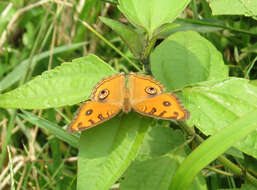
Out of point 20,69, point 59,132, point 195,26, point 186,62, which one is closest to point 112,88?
point 186,62

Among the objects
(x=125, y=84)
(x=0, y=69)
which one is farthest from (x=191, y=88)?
(x=0, y=69)

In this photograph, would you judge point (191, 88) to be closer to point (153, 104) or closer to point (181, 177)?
point (153, 104)

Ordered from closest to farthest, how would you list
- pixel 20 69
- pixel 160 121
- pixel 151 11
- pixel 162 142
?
pixel 151 11 → pixel 162 142 → pixel 160 121 → pixel 20 69

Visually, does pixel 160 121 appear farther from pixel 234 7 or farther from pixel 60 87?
pixel 60 87

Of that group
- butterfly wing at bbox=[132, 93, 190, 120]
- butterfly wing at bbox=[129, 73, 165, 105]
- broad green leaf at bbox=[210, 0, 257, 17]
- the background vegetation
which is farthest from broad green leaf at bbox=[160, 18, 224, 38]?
butterfly wing at bbox=[132, 93, 190, 120]

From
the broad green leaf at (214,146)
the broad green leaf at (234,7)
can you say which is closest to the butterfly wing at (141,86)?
the broad green leaf at (214,146)

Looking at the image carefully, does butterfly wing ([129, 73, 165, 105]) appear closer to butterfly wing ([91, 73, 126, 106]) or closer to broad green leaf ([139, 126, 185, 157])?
butterfly wing ([91, 73, 126, 106])
